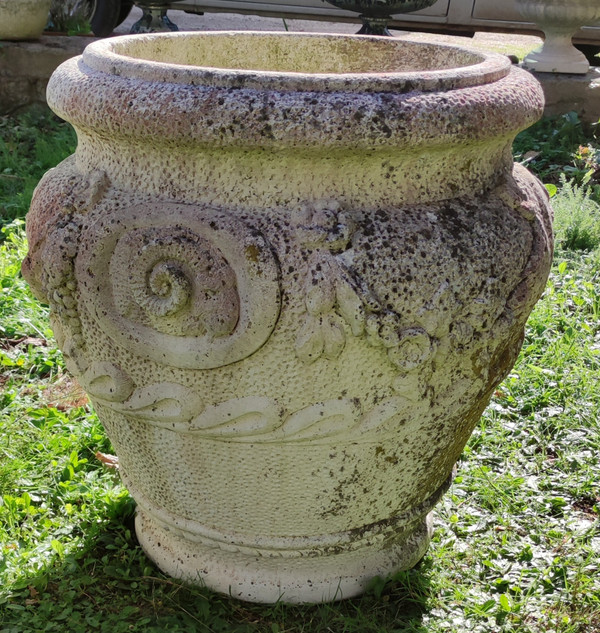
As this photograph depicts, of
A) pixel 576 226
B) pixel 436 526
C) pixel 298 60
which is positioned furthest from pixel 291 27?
pixel 436 526

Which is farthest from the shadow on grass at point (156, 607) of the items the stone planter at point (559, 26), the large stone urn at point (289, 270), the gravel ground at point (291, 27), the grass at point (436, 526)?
the gravel ground at point (291, 27)

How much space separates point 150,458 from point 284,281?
0.60 m

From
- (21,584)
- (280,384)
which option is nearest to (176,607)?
(21,584)

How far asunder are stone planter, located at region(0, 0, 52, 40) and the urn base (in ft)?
15.1

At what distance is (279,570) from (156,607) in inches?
12.0

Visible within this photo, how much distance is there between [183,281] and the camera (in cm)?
154

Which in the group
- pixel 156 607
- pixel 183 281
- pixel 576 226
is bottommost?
pixel 156 607

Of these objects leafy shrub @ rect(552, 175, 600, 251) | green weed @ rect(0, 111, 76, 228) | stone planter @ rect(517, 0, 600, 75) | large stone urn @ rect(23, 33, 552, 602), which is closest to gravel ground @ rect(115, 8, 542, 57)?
stone planter @ rect(517, 0, 600, 75)

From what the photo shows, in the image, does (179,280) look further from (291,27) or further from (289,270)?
(291,27)

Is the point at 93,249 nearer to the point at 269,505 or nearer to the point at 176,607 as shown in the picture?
the point at 269,505

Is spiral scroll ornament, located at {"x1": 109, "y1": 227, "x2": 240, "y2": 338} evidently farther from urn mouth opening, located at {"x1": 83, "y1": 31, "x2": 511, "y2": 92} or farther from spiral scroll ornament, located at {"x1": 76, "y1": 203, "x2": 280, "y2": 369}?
urn mouth opening, located at {"x1": 83, "y1": 31, "x2": 511, "y2": 92}

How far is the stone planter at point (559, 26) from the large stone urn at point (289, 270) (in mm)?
4197

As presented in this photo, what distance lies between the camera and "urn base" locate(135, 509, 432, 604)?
6.41 ft

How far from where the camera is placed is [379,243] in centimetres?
153
